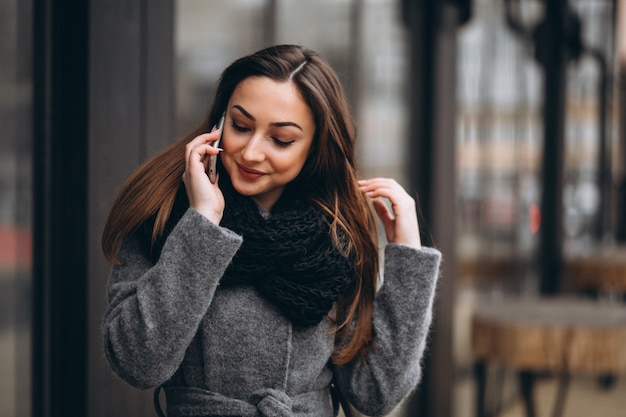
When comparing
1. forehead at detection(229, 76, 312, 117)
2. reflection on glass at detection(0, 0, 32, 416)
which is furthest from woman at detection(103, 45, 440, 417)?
reflection on glass at detection(0, 0, 32, 416)

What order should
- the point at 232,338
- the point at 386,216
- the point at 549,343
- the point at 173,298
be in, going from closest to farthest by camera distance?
1. the point at 173,298
2. the point at 232,338
3. the point at 386,216
4. the point at 549,343

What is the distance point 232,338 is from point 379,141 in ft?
6.72

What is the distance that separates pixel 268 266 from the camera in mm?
1250

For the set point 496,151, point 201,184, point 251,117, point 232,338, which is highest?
point 496,151

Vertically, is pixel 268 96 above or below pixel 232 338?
→ above

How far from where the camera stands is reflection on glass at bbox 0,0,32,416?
1.66 m

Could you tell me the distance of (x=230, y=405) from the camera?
1.28m

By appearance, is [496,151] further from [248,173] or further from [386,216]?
[248,173]

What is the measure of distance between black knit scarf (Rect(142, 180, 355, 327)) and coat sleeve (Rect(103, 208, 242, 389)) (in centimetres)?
6

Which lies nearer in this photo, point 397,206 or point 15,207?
point 397,206

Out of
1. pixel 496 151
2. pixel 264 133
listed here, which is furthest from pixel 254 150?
pixel 496 151

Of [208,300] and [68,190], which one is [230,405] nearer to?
[208,300]

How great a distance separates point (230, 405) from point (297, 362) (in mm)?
130

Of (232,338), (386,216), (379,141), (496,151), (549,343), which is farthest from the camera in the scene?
(496,151)
